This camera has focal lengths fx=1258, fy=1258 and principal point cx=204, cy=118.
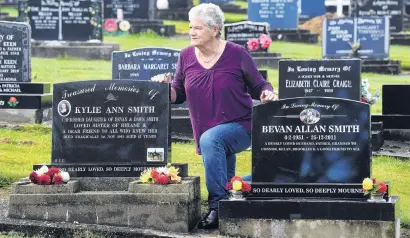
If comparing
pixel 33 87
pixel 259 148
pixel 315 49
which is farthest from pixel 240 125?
pixel 315 49

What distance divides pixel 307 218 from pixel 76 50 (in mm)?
20183

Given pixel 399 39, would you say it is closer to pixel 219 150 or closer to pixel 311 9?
pixel 311 9

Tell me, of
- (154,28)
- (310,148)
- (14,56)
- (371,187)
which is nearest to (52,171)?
(310,148)

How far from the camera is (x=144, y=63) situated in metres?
16.8

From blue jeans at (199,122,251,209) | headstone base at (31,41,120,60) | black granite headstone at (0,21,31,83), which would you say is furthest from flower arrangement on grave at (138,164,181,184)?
headstone base at (31,41,120,60)

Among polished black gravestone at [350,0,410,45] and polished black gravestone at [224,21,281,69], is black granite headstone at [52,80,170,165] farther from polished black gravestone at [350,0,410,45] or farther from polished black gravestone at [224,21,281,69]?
polished black gravestone at [350,0,410,45]

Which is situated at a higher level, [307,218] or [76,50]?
[76,50]

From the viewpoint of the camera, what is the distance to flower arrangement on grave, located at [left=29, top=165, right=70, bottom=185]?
1030 cm

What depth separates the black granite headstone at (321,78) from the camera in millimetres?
15414

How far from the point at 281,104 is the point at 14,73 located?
9.64 metres

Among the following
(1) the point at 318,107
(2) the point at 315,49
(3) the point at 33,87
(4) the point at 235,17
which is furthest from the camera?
(4) the point at 235,17

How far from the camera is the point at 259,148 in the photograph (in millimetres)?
10109

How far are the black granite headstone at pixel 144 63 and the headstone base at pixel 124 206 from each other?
641 cm

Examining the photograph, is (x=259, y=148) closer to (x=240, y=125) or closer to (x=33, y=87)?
(x=240, y=125)
